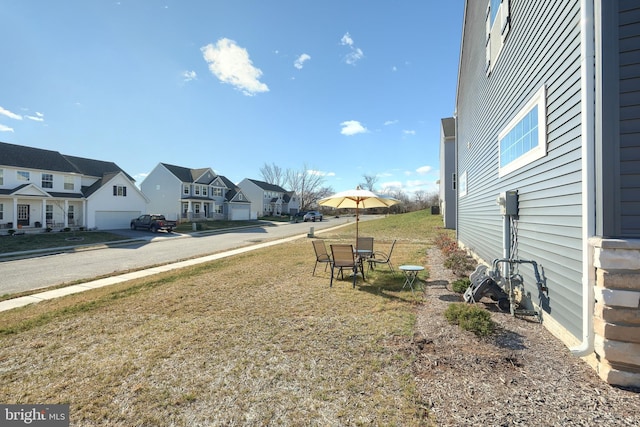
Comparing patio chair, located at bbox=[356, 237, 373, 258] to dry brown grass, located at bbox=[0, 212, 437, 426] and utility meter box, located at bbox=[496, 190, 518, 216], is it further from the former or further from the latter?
utility meter box, located at bbox=[496, 190, 518, 216]

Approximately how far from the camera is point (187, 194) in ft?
129

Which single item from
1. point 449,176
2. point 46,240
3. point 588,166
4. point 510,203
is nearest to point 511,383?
point 588,166

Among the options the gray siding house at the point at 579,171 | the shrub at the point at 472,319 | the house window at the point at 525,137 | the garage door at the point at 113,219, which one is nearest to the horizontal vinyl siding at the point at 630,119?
the gray siding house at the point at 579,171

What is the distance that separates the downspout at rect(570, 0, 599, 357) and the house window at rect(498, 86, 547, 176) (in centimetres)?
124

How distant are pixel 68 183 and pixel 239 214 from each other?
2160 cm

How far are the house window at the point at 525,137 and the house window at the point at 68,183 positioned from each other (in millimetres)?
33310

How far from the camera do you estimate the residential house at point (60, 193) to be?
2330 cm

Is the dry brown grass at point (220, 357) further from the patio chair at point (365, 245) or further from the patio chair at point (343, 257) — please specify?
the patio chair at point (365, 245)

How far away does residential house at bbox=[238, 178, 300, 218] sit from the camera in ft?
186

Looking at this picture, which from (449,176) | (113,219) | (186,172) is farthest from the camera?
(186,172)

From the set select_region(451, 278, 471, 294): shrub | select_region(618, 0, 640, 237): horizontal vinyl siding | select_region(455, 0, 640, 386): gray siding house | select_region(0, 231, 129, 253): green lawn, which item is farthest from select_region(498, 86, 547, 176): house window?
select_region(0, 231, 129, 253): green lawn

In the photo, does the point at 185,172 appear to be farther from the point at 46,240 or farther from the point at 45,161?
the point at 46,240

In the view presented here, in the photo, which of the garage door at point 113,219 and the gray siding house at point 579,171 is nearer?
the gray siding house at point 579,171

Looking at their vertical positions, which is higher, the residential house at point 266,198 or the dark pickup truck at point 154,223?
the residential house at point 266,198
